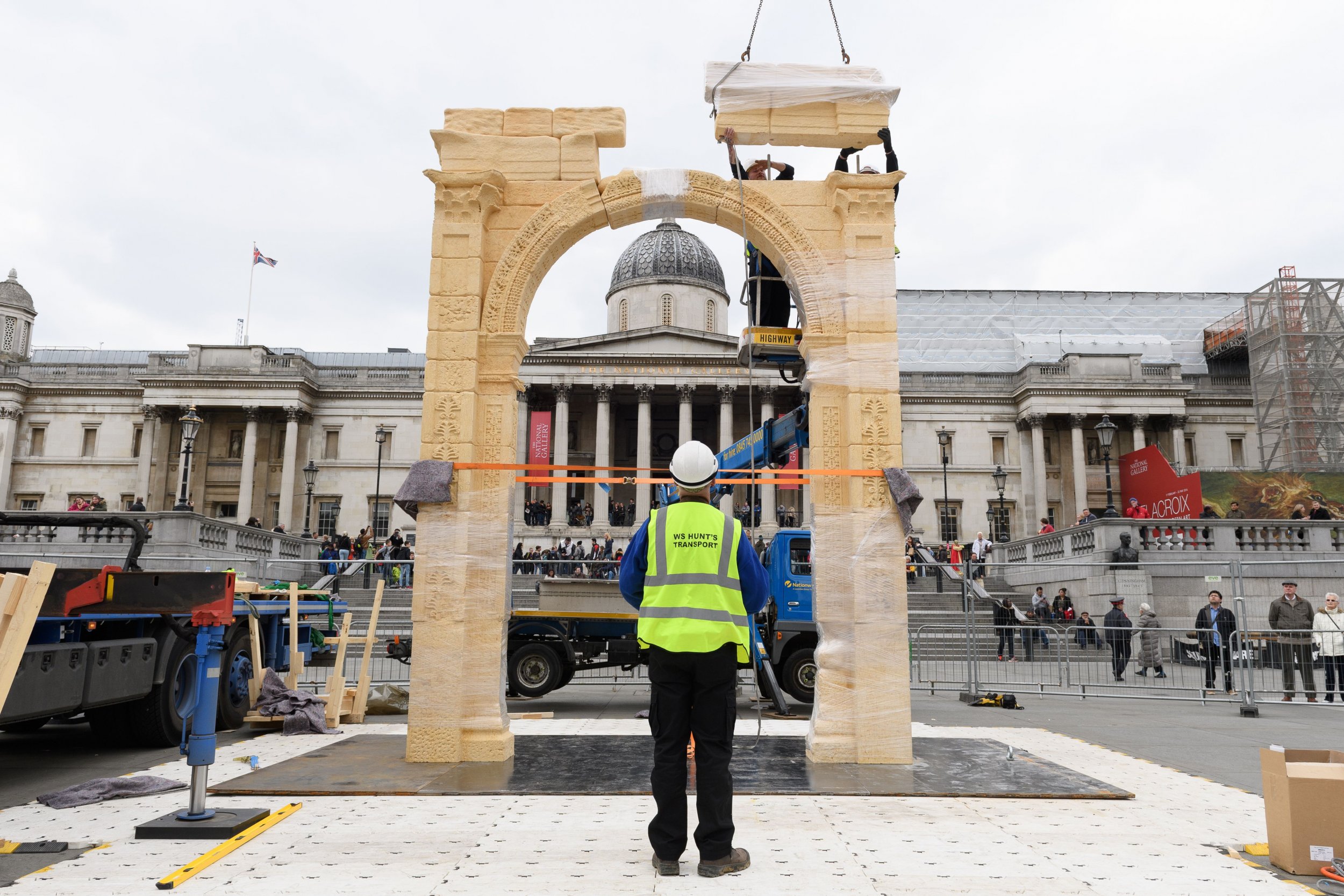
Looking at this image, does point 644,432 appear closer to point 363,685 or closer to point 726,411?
A: point 726,411

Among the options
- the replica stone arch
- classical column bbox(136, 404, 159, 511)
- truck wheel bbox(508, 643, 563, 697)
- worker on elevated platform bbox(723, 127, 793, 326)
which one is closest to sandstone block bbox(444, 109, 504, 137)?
the replica stone arch

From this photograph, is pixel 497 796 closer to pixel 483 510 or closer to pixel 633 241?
pixel 483 510

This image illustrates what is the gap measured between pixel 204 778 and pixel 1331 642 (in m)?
14.6

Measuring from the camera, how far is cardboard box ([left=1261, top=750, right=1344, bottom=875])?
4305mm

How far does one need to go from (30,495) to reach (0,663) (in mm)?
59248

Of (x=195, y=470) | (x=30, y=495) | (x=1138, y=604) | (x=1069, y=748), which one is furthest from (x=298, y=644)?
(x=30, y=495)

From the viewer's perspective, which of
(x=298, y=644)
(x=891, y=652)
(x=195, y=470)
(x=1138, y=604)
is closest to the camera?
(x=891, y=652)

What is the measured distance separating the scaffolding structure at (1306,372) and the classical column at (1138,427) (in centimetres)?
618

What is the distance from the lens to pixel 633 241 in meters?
55.8

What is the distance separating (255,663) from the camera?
10.1 m

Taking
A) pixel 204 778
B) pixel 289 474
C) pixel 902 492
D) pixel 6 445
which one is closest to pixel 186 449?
pixel 289 474

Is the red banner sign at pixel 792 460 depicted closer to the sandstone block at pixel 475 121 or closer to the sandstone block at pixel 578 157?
the sandstone block at pixel 578 157

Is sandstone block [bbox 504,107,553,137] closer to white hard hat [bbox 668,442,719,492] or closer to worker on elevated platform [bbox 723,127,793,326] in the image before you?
worker on elevated platform [bbox 723,127,793,326]

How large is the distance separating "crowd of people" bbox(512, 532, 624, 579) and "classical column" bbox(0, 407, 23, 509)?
33193 mm
